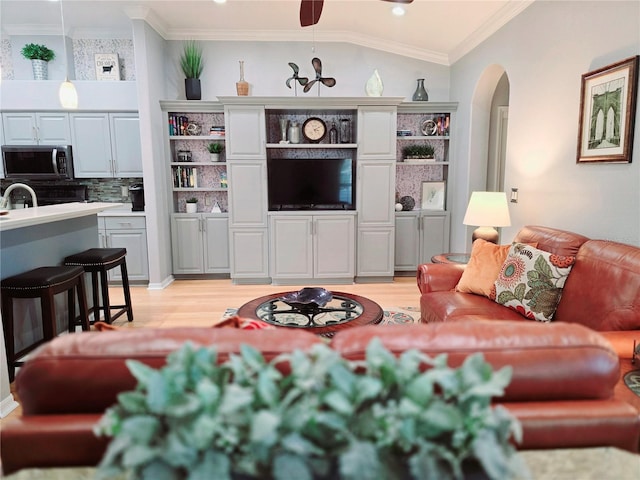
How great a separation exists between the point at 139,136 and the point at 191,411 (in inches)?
196

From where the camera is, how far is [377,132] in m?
4.95

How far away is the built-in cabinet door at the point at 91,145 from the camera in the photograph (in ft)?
16.3

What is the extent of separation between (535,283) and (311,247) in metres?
2.95

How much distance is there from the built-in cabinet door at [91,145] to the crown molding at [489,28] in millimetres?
4302

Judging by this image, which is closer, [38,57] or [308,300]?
[308,300]

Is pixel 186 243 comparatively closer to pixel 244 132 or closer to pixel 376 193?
pixel 244 132

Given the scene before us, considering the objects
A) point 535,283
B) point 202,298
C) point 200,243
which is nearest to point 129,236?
point 200,243

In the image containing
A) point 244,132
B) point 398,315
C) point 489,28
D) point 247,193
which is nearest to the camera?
point 398,315

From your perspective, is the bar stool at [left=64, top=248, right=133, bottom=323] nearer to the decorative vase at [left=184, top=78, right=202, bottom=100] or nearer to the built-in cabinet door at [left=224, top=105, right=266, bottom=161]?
the built-in cabinet door at [left=224, top=105, right=266, bottom=161]

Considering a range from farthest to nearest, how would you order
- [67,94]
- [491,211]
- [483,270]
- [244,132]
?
[244,132] → [491,211] → [67,94] → [483,270]

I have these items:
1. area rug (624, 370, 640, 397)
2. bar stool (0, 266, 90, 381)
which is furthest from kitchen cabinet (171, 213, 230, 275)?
area rug (624, 370, 640, 397)

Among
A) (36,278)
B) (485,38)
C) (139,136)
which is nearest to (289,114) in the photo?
(139,136)

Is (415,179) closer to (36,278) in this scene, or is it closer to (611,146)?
(611,146)

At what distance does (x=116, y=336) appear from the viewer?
1.00 meters
